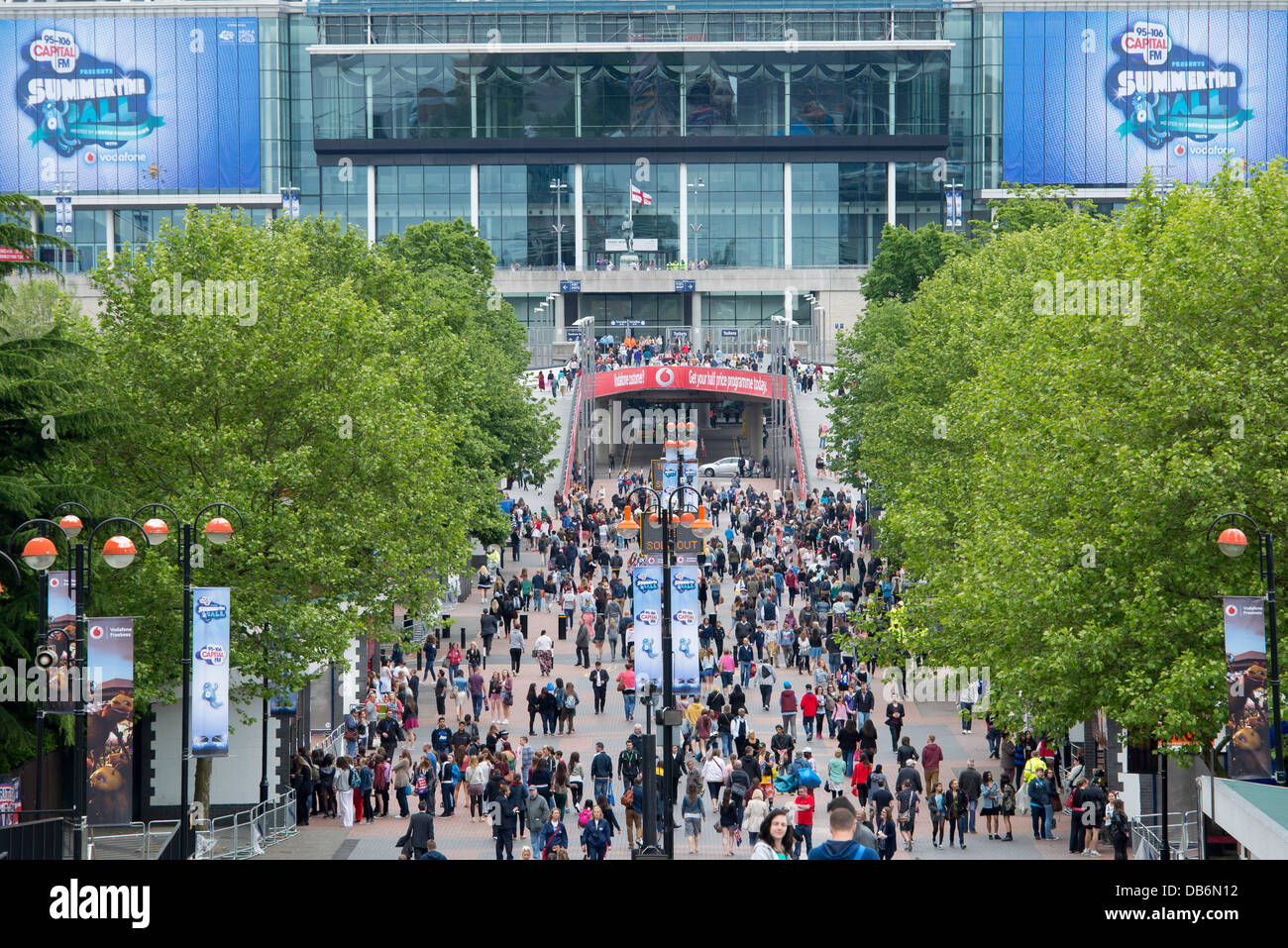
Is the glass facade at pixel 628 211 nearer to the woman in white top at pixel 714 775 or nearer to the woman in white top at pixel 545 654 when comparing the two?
the woman in white top at pixel 545 654

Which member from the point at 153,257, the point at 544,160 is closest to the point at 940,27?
the point at 544,160

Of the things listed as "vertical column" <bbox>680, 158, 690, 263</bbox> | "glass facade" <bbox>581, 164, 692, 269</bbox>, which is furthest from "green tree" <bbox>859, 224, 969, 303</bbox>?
"glass facade" <bbox>581, 164, 692, 269</bbox>

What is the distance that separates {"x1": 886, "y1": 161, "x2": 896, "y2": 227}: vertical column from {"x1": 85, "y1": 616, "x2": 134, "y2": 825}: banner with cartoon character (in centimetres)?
9602

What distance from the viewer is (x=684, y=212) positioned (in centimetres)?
11538

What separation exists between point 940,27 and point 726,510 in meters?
61.9

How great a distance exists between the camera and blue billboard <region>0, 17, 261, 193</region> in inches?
4252

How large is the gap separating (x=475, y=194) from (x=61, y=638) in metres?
93.9

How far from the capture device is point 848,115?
113 metres

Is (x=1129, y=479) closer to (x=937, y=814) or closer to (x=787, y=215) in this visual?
(x=937, y=814)

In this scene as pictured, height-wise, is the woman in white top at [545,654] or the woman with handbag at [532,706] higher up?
the woman in white top at [545,654]

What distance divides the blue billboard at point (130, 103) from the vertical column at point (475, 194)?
46.3 ft

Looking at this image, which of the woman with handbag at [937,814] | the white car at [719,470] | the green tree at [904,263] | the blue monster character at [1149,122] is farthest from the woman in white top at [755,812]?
the blue monster character at [1149,122]

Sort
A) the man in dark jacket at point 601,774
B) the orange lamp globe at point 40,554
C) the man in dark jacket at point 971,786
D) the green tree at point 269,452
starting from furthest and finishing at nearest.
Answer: the man in dark jacket at point 601,774 < the green tree at point 269,452 < the man in dark jacket at point 971,786 < the orange lamp globe at point 40,554

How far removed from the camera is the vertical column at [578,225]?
→ 115000 millimetres
